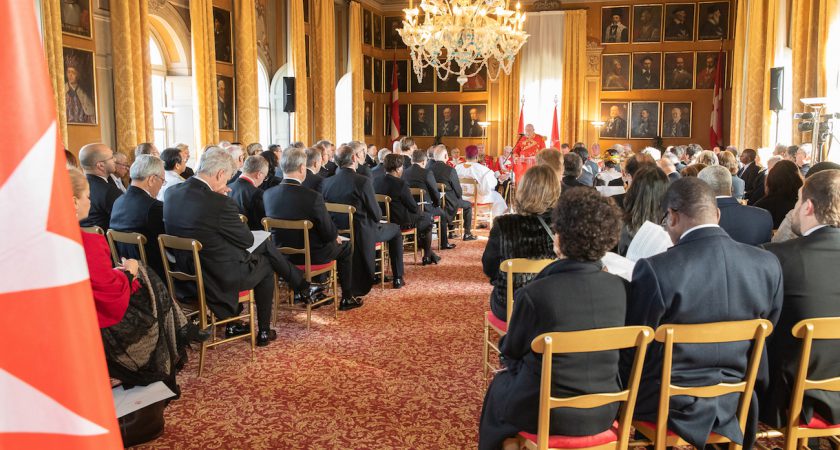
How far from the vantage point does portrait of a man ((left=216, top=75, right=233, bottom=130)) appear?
14.0 metres

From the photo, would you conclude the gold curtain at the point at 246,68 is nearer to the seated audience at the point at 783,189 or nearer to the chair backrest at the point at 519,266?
the seated audience at the point at 783,189

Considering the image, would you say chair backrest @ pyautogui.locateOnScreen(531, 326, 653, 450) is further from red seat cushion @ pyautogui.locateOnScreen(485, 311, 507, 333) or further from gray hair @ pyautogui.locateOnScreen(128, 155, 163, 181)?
gray hair @ pyautogui.locateOnScreen(128, 155, 163, 181)

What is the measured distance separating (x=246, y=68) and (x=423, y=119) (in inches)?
345

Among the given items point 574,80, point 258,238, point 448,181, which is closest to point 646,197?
point 258,238

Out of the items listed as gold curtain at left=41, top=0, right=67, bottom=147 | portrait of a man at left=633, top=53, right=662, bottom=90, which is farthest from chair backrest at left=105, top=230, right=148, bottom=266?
portrait of a man at left=633, top=53, right=662, bottom=90

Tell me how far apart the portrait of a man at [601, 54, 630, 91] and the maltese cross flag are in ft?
68.6

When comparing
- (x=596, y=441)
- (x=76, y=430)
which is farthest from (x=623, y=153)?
(x=76, y=430)

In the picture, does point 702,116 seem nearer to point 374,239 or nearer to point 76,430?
point 374,239

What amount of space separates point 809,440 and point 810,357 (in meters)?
0.99

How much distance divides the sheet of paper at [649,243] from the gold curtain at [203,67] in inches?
410

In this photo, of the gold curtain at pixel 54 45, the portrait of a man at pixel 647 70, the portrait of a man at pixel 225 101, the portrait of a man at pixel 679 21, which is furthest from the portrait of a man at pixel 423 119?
the gold curtain at pixel 54 45

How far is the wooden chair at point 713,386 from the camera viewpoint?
8.82 ft

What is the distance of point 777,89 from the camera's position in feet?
44.9

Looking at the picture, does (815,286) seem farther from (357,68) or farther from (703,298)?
(357,68)
